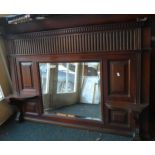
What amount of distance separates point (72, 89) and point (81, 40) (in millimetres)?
669

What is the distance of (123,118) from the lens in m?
2.04

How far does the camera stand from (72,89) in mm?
2336

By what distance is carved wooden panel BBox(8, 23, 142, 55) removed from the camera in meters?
1.82

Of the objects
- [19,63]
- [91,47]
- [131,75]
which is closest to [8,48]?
[19,63]

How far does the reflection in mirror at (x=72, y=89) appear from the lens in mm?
2174

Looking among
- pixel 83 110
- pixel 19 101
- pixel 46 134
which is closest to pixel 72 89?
pixel 83 110

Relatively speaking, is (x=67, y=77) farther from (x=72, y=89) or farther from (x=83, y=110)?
(x=83, y=110)

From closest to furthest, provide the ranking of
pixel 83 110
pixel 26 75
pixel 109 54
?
pixel 109 54 < pixel 83 110 < pixel 26 75

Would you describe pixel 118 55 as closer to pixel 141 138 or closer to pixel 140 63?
pixel 140 63

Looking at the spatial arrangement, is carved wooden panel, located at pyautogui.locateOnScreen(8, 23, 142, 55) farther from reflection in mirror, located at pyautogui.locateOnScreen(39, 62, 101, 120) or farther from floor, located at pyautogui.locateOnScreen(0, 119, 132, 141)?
floor, located at pyautogui.locateOnScreen(0, 119, 132, 141)

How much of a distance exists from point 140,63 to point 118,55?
24 centimetres

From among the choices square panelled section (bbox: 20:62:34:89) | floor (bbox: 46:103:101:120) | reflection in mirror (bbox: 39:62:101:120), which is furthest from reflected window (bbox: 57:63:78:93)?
square panelled section (bbox: 20:62:34:89)

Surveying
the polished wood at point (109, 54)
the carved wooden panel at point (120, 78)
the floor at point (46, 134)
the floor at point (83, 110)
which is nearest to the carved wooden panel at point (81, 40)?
the polished wood at point (109, 54)

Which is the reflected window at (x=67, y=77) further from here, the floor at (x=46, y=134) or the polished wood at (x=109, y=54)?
the floor at (x=46, y=134)
